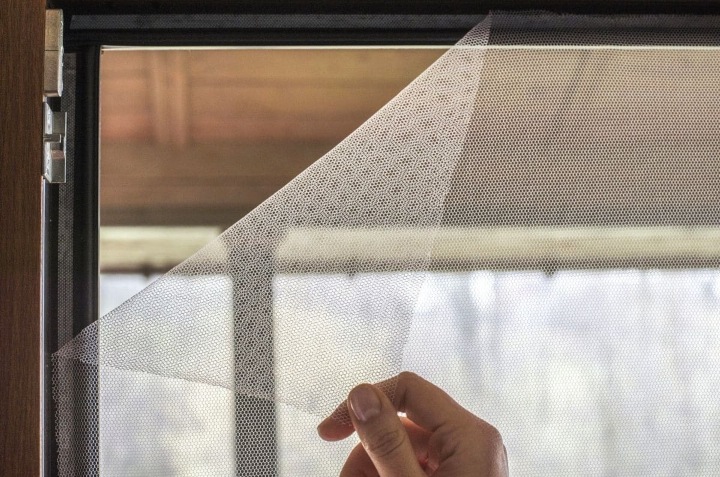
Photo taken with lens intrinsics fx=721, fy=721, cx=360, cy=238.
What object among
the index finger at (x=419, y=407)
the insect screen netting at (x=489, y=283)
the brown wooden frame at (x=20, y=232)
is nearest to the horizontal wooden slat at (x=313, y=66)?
the insect screen netting at (x=489, y=283)

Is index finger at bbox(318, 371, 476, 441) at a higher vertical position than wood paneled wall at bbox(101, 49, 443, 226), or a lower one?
lower

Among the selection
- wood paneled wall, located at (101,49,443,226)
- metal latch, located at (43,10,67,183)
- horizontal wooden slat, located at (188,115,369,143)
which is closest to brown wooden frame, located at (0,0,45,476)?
metal latch, located at (43,10,67,183)

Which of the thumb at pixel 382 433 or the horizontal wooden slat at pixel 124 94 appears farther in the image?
the horizontal wooden slat at pixel 124 94

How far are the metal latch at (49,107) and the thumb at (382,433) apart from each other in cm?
38

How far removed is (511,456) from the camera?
0.78 metres

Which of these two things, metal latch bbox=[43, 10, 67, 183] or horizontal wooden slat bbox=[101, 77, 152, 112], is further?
horizontal wooden slat bbox=[101, 77, 152, 112]

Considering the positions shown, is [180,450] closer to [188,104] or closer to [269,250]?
[269,250]

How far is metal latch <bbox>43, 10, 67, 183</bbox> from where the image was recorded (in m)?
0.72

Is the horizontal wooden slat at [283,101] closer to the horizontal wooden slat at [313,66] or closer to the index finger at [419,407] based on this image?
the horizontal wooden slat at [313,66]

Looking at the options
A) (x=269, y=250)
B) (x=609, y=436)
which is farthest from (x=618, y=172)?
(x=269, y=250)

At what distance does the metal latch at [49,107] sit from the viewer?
2.35ft

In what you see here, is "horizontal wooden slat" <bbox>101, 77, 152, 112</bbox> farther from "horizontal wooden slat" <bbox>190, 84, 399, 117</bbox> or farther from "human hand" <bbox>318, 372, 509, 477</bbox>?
"human hand" <bbox>318, 372, 509, 477</bbox>

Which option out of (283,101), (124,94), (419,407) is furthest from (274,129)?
(419,407)

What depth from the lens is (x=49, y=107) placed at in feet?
2.47
